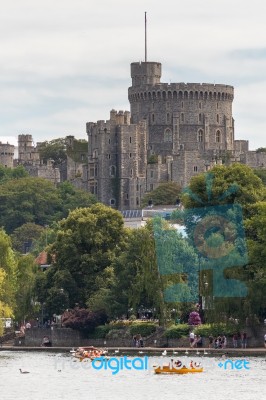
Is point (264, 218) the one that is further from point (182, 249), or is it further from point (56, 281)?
point (56, 281)

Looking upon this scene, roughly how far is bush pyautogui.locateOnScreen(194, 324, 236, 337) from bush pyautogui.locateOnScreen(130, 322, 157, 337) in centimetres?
626

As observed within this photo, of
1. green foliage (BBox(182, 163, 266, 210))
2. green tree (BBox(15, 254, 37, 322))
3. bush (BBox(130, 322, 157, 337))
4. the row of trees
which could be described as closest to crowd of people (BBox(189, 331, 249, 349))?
the row of trees

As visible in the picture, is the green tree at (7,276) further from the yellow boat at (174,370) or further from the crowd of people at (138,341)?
the yellow boat at (174,370)

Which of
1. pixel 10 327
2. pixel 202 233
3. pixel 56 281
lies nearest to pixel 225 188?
pixel 202 233

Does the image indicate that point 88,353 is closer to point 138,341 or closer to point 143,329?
point 138,341

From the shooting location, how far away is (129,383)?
104 meters

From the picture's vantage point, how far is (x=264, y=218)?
421 ft

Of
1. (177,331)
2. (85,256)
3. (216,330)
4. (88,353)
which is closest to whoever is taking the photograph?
(88,353)

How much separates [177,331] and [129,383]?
27558 millimetres

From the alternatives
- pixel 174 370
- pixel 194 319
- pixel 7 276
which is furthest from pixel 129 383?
pixel 7 276

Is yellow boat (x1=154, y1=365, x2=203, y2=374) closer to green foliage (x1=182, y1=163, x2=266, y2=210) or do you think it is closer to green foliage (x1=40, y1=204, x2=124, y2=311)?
green foliage (x1=182, y1=163, x2=266, y2=210)

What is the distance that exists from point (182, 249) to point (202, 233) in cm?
507

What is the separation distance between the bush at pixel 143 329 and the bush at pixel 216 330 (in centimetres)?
626

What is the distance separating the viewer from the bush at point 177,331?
131000mm
